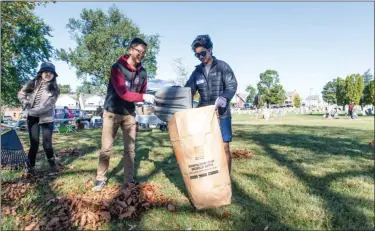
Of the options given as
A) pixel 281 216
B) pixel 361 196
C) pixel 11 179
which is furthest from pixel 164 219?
pixel 11 179

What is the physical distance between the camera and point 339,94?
58.9 metres

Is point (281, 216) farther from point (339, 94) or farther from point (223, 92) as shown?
point (339, 94)

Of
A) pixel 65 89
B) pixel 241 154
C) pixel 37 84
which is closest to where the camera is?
pixel 37 84

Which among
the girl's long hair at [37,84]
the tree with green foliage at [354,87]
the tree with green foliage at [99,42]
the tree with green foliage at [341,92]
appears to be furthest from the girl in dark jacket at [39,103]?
the tree with green foliage at [341,92]

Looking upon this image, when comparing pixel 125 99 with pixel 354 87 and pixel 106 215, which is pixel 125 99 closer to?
pixel 106 215

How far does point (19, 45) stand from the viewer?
26.8 meters

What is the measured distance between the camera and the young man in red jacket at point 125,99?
3.71 metres

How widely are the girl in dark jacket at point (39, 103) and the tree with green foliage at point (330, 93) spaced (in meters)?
80.4

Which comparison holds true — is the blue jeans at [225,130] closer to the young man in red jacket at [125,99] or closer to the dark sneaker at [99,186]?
the young man in red jacket at [125,99]

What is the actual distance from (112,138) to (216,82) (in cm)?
163

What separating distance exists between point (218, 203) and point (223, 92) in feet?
4.87

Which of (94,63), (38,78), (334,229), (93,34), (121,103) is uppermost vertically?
(93,34)

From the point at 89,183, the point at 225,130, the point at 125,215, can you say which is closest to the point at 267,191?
the point at 225,130

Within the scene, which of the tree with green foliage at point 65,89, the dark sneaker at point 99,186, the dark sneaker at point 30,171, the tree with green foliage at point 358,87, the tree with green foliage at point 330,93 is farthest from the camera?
the tree with green foliage at point 65,89
